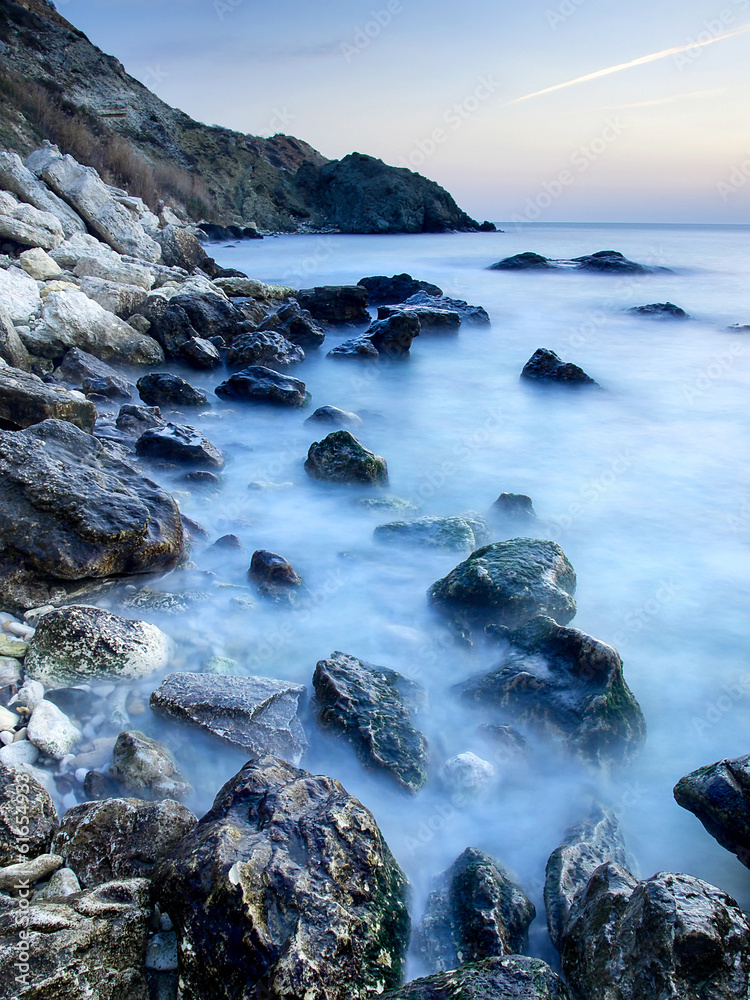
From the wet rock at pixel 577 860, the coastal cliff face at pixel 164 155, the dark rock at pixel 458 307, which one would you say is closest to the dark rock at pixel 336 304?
the dark rock at pixel 458 307

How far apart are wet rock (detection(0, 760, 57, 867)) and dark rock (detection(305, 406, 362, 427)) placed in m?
5.60

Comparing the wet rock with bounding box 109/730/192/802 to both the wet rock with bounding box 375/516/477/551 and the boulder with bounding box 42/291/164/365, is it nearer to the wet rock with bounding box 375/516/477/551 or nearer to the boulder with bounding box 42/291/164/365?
the wet rock with bounding box 375/516/477/551

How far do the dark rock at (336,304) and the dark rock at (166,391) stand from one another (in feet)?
19.2

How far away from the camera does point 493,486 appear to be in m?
6.08

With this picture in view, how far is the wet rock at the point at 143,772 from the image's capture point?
243 cm

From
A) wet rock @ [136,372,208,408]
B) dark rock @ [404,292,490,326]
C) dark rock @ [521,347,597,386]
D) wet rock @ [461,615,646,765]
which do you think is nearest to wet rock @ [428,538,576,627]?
wet rock @ [461,615,646,765]

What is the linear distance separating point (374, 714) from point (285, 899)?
1257 millimetres

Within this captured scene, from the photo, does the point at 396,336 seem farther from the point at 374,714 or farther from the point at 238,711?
the point at 238,711

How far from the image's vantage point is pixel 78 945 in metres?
1.58

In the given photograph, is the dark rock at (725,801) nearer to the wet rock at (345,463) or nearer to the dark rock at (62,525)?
the dark rock at (62,525)

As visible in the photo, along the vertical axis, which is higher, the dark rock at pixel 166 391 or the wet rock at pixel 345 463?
the dark rock at pixel 166 391

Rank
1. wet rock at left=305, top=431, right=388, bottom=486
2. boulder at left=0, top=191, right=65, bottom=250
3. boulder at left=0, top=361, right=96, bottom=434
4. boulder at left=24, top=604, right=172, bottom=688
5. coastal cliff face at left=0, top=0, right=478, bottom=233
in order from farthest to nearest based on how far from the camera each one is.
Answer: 1. coastal cliff face at left=0, top=0, right=478, bottom=233
2. boulder at left=0, top=191, right=65, bottom=250
3. wet rock at left=305, top=431, right=388, bottom=486
4. boulder at left=0, top=361, right=96, bottom=434
5. boulder at left=24, top=604, right=172, bottom=688

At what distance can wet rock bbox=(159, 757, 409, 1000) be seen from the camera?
158 cm

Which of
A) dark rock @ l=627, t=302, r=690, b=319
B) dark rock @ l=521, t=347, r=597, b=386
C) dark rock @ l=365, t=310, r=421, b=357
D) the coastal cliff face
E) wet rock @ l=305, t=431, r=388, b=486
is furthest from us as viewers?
the coastal cliff face
